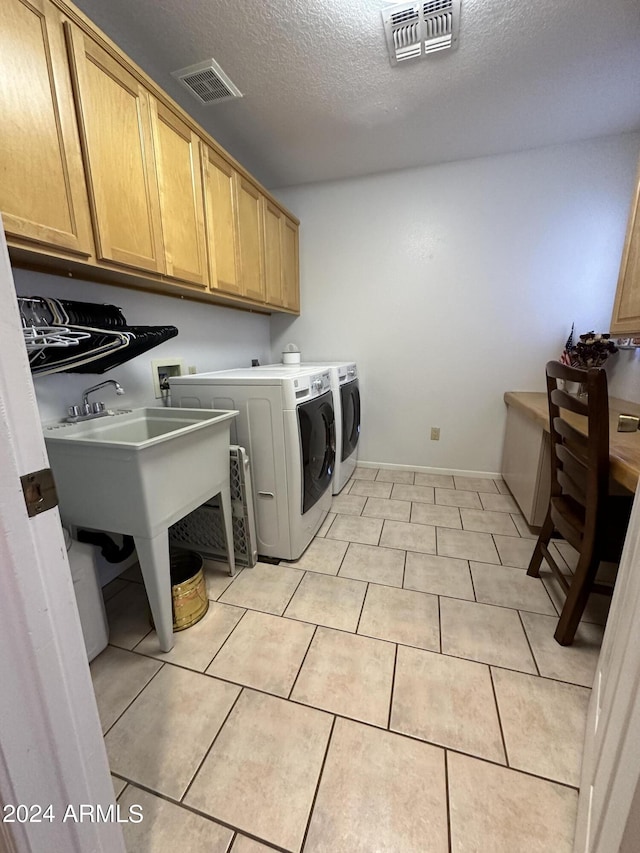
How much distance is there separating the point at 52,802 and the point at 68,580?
0.35 meters

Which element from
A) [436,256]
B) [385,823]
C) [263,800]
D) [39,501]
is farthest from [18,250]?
[436,256]

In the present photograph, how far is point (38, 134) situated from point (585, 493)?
212 centimetres

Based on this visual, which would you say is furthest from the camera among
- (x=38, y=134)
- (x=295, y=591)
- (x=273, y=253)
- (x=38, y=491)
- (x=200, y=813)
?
(x=273, y=253)

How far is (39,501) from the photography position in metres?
0.47

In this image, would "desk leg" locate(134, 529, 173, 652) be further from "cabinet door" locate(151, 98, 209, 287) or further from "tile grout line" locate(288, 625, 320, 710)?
"cabinet door" locate(151, 98, 209, 287)

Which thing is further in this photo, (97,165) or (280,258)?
(280,258)

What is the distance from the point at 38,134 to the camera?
97cm

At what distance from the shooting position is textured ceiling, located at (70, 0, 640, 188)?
1323 millimetres

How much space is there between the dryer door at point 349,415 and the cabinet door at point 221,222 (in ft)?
3.35

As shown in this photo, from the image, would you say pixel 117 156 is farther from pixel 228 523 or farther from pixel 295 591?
pixel 295 591

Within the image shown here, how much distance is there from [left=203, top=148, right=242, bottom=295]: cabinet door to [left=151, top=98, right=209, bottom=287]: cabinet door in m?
0.06

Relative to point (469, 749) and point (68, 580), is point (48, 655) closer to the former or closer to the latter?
point (68, 580)

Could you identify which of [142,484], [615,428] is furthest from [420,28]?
[142,484]

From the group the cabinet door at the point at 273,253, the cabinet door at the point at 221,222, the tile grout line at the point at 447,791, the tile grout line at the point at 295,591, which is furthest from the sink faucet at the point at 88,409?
the tile grout line at the point at 447,791
